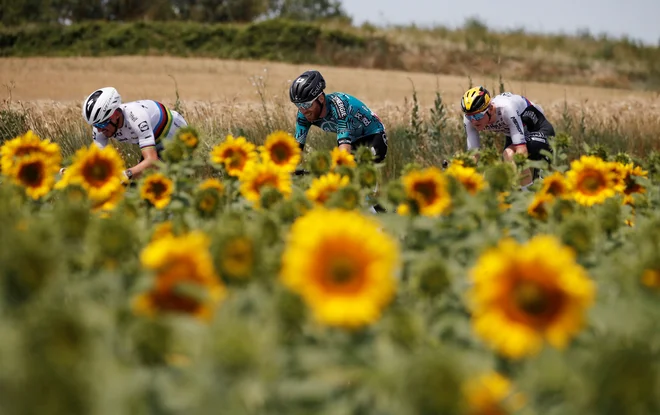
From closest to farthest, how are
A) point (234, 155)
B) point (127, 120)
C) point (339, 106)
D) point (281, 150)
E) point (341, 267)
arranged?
1. point (341, 267)
2. point (234, 155)
3. point (281, 150)
4. point (127, 120)
5. point (339, 106)

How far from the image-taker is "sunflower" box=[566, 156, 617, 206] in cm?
304

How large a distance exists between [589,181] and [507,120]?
4324mm

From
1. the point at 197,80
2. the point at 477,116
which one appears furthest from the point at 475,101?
the point at 197,80

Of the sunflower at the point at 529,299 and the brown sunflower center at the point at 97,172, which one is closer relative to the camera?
the sunflower at the point at 529,299

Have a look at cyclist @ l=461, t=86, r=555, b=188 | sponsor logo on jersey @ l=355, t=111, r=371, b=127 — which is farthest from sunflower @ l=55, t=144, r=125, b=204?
cyclist @ l=461, t=86, r=555, b=188

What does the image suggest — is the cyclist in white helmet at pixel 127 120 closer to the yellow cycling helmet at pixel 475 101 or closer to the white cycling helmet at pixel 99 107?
the white cycling helmet at pixel 99 107

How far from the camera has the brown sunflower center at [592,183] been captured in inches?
121

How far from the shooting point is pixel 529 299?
1.49 metres

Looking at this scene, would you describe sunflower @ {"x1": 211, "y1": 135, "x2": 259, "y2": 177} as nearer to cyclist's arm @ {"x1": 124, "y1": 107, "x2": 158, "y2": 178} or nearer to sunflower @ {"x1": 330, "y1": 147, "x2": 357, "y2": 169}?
sunflower @ {"x1": 330, "y1": 147, "x2": 357, "y2": 169}

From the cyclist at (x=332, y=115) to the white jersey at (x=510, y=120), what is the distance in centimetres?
97

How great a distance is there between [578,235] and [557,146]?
233 cm

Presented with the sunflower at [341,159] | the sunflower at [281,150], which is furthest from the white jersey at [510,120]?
the sunflower at [281,150]

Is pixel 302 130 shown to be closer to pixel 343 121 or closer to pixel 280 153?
pixel 343 121

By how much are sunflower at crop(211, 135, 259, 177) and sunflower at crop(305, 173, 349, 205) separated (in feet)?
1.44
